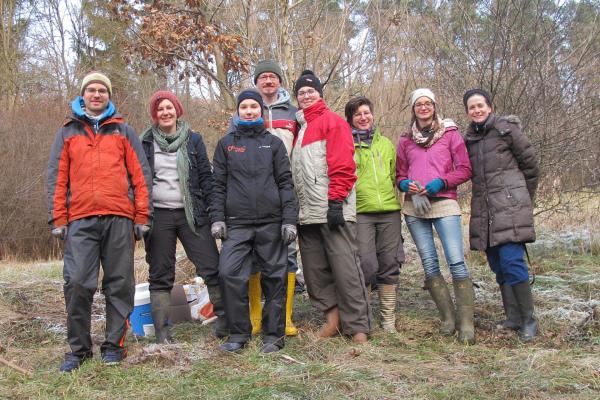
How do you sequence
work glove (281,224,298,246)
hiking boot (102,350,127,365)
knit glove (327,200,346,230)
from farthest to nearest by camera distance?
knit glove (327,200,346,230), work glove (281,224,298,246), hiking boot (102,350,127,365)

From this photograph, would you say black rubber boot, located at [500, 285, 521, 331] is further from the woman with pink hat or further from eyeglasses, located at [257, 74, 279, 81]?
eyeglasses, located at [257, 74, 279, 81]

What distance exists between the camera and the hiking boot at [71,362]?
3906 mm

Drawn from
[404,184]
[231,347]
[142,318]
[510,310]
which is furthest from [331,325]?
[142,318]

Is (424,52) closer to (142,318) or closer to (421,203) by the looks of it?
(421,203)

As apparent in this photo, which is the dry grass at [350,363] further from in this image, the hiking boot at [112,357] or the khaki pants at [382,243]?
the khaki pants at [382,243]

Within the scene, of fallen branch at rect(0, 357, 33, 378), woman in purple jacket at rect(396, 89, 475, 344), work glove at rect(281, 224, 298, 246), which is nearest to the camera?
fallen branch at rect(0, 357, 33, 378)

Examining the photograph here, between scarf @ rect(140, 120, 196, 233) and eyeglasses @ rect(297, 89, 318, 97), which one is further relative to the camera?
eyeglasses @ rect(297, 89, 318, 97)

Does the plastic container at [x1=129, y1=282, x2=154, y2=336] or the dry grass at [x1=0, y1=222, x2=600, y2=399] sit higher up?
the plastic container at [x1=129, y1=282, x2=154, y2=336]

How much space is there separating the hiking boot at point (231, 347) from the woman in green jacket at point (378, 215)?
1.22 m

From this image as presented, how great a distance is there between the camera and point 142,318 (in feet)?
16.8

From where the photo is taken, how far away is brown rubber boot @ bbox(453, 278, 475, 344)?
181 inches

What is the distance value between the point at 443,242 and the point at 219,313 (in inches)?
76.7

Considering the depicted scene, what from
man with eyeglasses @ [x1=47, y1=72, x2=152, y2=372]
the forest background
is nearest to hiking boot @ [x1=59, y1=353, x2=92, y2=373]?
man with eyeglasses @ [x1=47, y1=72, x2=152, y2=372]

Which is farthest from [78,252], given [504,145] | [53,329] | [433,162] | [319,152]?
[504,145]
